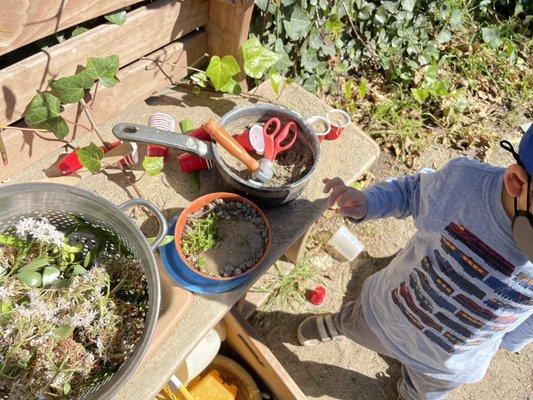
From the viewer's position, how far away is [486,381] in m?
1.92

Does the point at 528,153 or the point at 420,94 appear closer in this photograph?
the point at 528,153

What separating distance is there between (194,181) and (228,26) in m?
0.50

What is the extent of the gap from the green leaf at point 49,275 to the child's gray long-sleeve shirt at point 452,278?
767 mm

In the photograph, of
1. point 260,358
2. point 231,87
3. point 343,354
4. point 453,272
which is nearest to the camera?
point 453,272

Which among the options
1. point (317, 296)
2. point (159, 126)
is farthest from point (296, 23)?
point (317, 296)

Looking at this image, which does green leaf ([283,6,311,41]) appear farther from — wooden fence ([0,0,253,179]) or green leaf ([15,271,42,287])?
green leaf ([15,271,42,287])

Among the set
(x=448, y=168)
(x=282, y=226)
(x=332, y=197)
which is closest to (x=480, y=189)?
(x=448, y=168)

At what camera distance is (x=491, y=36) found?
105 inches

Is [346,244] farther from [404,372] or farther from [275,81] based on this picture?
[275,81]

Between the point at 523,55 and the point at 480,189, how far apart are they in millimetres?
2070

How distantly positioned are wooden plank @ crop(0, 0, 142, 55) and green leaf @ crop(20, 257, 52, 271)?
485mm

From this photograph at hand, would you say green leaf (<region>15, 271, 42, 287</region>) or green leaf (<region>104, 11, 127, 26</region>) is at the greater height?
green leaf (<region>104, 11, 127, 26</region>)

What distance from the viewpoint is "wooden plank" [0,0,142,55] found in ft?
3.48

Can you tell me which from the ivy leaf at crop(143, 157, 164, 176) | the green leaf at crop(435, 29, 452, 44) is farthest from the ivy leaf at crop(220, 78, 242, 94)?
the green leaf at crop(435, 29, 452, 44)
